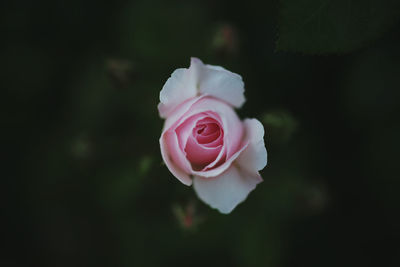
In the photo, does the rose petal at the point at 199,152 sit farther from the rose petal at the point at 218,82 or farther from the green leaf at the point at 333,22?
the green leaf at the point at 333,22

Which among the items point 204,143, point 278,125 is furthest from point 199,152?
point 278,125

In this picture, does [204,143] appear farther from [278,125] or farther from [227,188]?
[278,125]

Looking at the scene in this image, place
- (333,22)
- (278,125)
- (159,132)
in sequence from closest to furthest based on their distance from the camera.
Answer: (333,22) < (278,125) < (159,132)

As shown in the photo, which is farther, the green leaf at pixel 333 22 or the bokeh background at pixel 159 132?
the bokeh background at pixel 159 132

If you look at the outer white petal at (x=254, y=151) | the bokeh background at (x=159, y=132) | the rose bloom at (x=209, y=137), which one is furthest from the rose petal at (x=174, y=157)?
the bokeh background at (x=159, y=132)

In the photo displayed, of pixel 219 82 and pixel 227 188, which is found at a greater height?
pixel 219 82

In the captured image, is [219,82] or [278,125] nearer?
[219,82]
